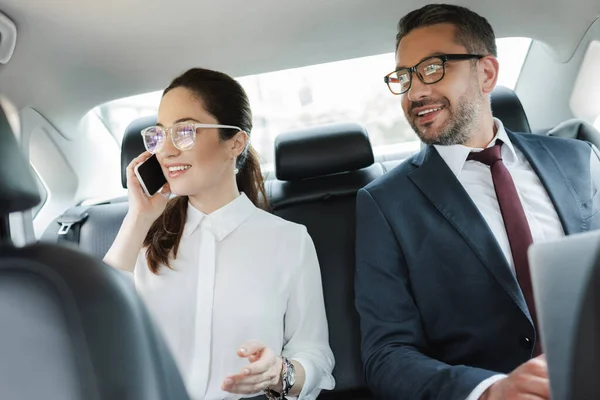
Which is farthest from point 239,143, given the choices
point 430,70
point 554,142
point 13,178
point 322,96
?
point 13,178

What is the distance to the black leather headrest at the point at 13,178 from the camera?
744 millimetres

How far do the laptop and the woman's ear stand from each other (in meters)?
1.27

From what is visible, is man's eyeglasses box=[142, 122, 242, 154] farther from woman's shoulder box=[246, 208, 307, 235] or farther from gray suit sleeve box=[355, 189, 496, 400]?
gray suit sleeve box=[355, 189, 496, 400]

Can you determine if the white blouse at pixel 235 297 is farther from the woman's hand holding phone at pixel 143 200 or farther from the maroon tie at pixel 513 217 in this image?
the maroon tie at pixel 513 217

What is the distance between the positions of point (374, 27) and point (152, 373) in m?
1.75

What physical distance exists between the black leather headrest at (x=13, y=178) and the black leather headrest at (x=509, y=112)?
176 cm

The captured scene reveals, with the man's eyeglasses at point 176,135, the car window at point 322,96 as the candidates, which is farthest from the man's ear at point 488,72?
the man's eyeglasses at point 176,135

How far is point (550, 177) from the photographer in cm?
170

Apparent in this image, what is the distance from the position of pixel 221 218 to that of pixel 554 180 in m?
0.97

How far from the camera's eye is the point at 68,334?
664mm

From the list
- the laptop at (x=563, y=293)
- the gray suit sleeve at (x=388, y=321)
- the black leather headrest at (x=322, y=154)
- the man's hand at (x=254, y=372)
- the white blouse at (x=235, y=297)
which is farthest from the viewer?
the black leather headrest at (x=322, y=154)

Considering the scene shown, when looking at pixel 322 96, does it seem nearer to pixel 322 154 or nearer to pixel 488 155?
pixel 322 154

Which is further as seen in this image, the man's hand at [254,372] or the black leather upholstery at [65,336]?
the man's hand at [254,372]

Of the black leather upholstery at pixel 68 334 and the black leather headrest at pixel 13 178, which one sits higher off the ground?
the black leather headrest at pixel 13 178
